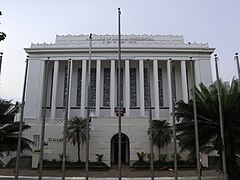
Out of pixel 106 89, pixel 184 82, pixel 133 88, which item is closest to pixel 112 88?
pixel 106 89

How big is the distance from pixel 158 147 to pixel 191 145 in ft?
46.6

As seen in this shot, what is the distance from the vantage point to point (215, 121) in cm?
1772

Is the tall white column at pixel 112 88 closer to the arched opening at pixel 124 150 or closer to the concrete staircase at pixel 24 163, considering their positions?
the arched opening at pixel 124 150

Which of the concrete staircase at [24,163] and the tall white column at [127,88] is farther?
the tall white column at [127,88]

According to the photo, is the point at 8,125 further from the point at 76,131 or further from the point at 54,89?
the point at 54,89

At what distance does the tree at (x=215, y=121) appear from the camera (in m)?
17.5

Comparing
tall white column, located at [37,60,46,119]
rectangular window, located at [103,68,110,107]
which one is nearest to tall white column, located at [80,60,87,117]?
rectangular window, located at [103,68,110,107]

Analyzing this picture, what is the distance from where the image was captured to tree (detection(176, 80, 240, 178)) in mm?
17469

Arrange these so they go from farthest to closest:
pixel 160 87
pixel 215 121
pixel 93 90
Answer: pixel 160 87, pixel 93 90, pixel 215 121

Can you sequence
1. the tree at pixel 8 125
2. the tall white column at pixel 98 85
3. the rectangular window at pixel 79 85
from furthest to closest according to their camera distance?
the rectangular window at pixel 79 85 → the tall white column at pixel 98 85 → the tree at pixel 8 125

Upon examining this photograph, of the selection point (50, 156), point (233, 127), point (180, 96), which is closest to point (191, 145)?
point (233, 127)

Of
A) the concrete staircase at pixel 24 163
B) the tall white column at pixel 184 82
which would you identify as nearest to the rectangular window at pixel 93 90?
the concrete staircase at pixel 24 163

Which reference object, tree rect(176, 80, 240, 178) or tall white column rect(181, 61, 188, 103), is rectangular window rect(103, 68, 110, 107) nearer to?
tall white column rect(181, 61, 188, 103)

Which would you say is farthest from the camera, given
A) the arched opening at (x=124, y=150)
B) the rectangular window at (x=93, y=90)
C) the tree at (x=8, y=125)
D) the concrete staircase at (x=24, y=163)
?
the rectangular window at (x=93, y=90)
